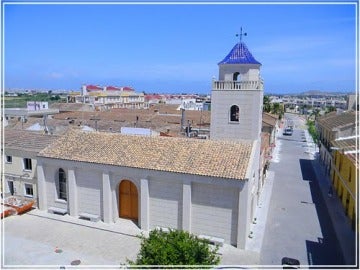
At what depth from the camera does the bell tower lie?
963 inches

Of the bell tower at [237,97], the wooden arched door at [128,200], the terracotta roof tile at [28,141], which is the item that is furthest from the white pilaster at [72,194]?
the bell tower at [237,97]

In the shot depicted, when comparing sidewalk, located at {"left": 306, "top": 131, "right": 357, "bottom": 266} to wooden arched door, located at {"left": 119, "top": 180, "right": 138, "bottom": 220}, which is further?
wooden arched door, located at {"left": 119, "top": 180, "right": 138, "bottom": 220}

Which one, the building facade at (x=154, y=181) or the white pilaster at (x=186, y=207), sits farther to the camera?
the white pilaster at (x=186, y=207)

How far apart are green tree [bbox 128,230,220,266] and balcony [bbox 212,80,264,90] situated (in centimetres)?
1360

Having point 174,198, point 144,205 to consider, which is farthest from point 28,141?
point 174,198

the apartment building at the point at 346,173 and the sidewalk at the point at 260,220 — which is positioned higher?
the apartment building at the point at 346,173

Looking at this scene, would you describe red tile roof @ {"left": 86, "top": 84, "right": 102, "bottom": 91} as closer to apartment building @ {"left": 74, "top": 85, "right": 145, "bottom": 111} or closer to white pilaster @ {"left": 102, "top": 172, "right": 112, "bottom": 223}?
apartment building @ {"left": 74, "top": 85, "right": 145, "bottom": 111}

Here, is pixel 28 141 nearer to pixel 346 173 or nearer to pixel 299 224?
pixel 299 224

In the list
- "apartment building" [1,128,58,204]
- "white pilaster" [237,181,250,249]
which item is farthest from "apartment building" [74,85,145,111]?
"white pilaster" [237,181,250,249]

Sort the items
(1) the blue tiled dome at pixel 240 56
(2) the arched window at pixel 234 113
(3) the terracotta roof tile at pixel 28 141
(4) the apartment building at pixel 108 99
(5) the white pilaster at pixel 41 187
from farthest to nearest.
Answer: (4) the apartment building at pixel 108 99 < (3) the terracotta roof tile at pixel 28 141 < (5) the white pilaster at pixel 41 187 < (2) the arched window at pixel 234 113 < (1) the blue tiled dome at pixel 240 56

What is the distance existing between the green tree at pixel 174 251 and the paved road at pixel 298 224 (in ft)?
25.3

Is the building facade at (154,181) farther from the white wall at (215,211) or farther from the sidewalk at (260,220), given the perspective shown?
the sidewalk at (260,220)

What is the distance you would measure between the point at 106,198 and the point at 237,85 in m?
12.4

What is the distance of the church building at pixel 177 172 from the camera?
21703 millimetres
